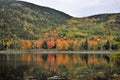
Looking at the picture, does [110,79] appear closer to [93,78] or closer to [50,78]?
[93,78]

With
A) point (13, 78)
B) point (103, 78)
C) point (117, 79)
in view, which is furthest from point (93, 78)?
point (13, 78)

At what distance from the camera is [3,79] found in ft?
228

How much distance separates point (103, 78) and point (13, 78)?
20.9 metres

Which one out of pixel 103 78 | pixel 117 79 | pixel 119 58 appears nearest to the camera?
pixel 117 79

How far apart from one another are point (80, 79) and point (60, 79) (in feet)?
14.9

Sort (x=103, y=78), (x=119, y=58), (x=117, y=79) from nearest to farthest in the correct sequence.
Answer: (x=117, y=79) < (x=103, y=78) < (x=119, y=58)

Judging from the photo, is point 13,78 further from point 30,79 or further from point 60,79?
point 60,79

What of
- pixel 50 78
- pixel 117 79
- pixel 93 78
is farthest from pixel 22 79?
pixel 117 79

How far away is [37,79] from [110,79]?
53.9 feet

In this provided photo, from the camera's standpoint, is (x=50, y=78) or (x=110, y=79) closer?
(x=110, y=79)

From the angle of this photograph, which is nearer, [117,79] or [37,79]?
[117,79]

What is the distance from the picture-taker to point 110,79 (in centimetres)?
6456

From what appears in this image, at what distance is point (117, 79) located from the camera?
6288cm

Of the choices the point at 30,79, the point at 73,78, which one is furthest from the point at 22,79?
the point at 73,78
